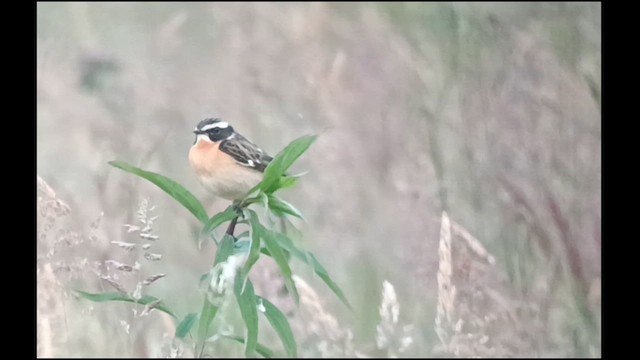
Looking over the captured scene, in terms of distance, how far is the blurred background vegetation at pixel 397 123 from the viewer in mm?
761

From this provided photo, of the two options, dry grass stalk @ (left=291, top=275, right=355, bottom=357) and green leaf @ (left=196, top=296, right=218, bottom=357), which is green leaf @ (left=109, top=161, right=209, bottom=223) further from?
dry grass stalk @ (left=291, top=275, right=355, bottom=357)

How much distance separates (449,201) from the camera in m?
0.78

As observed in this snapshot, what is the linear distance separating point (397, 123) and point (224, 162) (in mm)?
485

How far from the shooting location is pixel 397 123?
819 millimetres

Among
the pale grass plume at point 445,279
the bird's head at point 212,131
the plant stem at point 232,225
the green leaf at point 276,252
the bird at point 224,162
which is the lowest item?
the pale grass plume at point 445,279

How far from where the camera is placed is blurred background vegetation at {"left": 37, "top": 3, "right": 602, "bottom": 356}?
2.50ft

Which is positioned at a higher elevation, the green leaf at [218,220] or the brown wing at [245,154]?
the brown wing at [245,154]

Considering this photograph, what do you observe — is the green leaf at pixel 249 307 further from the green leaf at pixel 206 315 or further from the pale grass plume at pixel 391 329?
the pale grass plume at pixel 391 329

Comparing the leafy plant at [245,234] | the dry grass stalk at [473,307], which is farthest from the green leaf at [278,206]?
the dry grass stalk at [473,307]

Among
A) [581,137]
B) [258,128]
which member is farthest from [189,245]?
[581,137]

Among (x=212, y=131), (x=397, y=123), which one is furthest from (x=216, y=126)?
(x=397, y=123)

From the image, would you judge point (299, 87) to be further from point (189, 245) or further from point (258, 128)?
point (189, 245)

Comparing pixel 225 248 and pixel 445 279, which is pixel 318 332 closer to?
pixel 445 279

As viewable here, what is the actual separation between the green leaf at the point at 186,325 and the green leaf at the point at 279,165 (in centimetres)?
10
